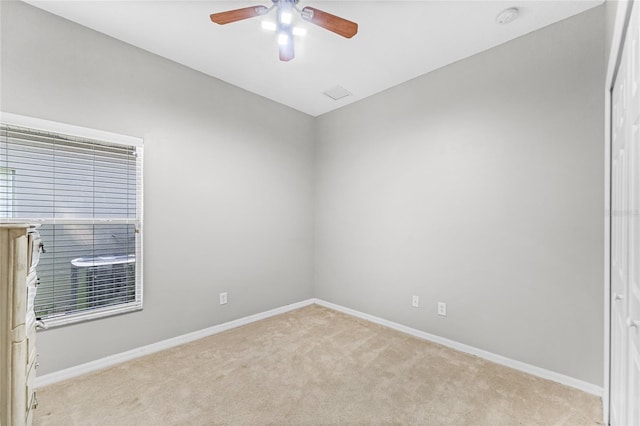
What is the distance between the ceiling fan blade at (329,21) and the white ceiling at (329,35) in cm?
35

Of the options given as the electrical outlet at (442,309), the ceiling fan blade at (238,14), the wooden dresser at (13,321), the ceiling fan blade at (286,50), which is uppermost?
the ceiling fan blade at (238,14)

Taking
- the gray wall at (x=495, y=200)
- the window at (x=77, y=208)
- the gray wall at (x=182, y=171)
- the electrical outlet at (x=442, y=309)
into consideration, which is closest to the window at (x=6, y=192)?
the window at (x=77, y=208)

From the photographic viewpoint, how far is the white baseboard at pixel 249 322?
6.66 feet

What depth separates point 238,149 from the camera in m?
3.20

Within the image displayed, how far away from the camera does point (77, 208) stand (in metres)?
2.20

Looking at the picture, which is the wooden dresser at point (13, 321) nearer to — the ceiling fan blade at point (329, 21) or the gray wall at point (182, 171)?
the gray wall at point (182, 171)

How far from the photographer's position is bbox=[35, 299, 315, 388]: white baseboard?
2064 millimetres

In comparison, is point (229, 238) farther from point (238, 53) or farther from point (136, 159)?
point (238, 53)

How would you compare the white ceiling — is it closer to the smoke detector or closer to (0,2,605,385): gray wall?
the smoke detector

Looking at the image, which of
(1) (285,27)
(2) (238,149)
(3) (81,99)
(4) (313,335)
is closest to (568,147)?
(1) (285,27)

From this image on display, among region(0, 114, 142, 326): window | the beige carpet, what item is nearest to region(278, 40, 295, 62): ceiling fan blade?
region(0, 114, 142, 326): window

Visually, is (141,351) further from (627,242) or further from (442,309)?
(627,242)

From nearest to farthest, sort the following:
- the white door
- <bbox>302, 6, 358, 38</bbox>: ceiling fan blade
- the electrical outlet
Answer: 1. the white door
2. <bbox>302, 6, 358, 38</bbox>: ceiling fan blade
3. the electrical outlet

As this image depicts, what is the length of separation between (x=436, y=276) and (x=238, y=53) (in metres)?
2.76
